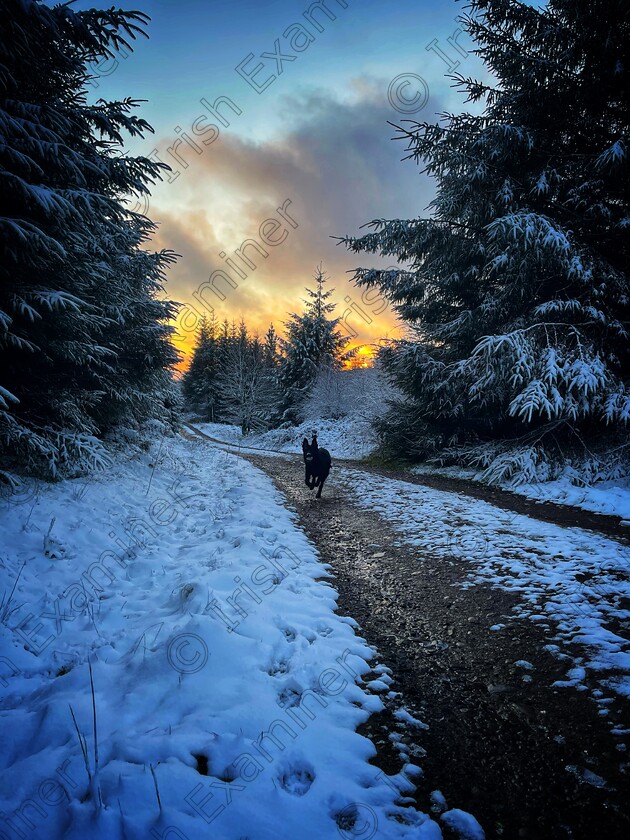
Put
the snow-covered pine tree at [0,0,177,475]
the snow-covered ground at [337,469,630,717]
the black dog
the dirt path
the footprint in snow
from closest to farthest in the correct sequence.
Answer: the footprint in snow, the snow-covered ground at [337,469,630,717], the snow-covered pine tree at [0,0,177,475], the dirt path, the black dog

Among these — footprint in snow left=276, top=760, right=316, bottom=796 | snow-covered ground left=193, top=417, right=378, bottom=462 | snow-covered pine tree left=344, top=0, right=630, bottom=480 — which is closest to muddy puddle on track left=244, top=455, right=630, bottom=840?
footprint in snow left=276, top=760, right=316, bottom=796

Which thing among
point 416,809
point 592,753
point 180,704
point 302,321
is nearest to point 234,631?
point 180,704

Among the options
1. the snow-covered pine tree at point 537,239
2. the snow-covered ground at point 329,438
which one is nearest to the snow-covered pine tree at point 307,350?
the snow-covered ground at point 329,438

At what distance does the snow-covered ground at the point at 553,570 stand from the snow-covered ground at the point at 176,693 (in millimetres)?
1758

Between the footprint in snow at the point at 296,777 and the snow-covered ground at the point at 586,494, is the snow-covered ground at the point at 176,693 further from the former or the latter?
the snow-covered ground at the point at 586,494

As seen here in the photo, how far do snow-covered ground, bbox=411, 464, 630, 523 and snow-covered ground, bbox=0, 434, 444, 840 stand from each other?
642 centimetres

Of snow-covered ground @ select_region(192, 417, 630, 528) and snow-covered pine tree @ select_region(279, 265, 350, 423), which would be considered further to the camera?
snow-covered pine tree @ select_region(279, 265, 350, 423)

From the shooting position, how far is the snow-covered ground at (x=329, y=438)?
22188 millimetres

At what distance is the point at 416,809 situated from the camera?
6.23ft

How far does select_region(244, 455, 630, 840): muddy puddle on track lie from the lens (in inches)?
73.5

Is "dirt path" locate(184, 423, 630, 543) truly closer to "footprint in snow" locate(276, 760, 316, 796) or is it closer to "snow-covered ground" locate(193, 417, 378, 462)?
"footprint in snow" locate(276, 760, 316, 796)

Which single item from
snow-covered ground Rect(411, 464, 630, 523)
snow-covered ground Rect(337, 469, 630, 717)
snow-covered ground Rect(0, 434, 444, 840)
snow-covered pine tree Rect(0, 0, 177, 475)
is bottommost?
snow-covered ground Rect(0, 434, 444, 840)

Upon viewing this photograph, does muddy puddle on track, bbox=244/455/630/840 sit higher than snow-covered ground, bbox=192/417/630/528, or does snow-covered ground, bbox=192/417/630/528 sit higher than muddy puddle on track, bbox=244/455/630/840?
snow-covered ground, bbox=192/417/630/528

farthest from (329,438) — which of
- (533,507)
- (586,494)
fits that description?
(586,494)
